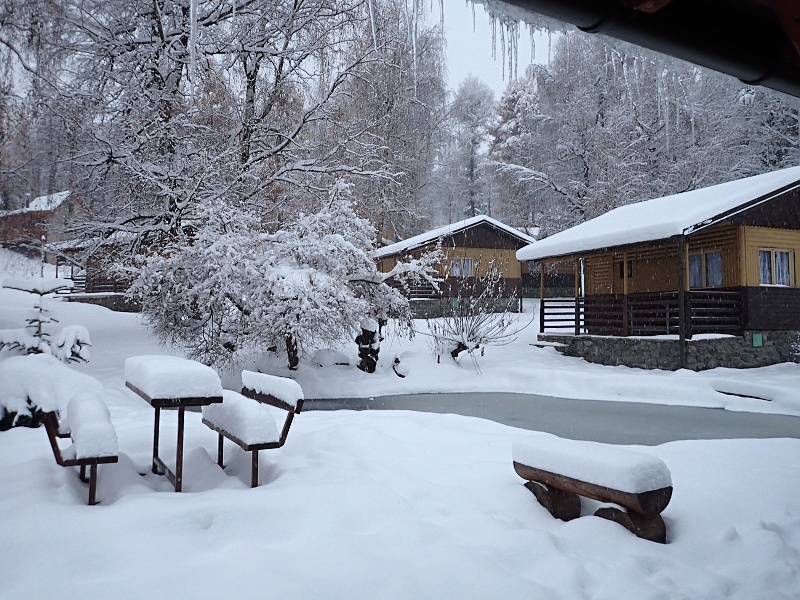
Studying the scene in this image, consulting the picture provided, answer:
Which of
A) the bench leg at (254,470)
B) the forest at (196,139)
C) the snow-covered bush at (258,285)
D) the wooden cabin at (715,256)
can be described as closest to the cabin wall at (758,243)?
the wooden cabin at (715,256)

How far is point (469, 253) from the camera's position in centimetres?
2802

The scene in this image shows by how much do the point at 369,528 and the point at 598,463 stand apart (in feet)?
4.75

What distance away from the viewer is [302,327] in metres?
12.1

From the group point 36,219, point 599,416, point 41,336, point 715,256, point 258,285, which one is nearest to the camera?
point 41,336

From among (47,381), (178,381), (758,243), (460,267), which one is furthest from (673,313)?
(47,381)

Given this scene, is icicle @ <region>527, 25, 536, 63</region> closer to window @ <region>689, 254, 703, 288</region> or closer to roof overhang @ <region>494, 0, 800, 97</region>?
roof overhang @ <region>494, 0, 800, 97</region>

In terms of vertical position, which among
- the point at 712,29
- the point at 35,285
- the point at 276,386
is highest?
the point at 712,29

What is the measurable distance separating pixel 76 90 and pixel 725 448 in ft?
43.4

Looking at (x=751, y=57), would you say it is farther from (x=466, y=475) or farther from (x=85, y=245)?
(x=85, y=245)

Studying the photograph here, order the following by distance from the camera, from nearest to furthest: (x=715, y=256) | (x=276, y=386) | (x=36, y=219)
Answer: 1. (x=276, y=386)
2. (x=36, y=219)
3. (x=715, y=256)

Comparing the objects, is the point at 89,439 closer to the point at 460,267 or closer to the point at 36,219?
the point at 36,219

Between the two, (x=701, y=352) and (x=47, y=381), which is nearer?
(x=47, y=381)

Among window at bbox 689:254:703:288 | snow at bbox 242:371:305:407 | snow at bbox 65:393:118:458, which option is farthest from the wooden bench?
window at bbox 689:254:703:288

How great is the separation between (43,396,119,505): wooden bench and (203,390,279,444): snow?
31.9 inches
